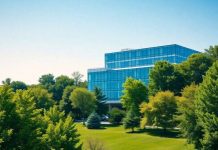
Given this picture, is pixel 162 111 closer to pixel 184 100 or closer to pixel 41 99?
pixel 184 100

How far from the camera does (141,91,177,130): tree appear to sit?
203 ft

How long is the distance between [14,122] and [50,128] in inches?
164

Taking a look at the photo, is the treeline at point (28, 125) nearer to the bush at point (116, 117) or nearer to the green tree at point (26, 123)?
the green tree at point (26, 123)

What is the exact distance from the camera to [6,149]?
26984 millimetres

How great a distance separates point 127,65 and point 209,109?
7122 centimetres

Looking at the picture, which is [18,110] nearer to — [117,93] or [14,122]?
[14,122]

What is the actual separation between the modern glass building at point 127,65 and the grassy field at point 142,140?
40.0m

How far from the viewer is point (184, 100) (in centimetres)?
5212

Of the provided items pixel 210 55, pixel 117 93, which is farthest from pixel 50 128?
pixel 117 93

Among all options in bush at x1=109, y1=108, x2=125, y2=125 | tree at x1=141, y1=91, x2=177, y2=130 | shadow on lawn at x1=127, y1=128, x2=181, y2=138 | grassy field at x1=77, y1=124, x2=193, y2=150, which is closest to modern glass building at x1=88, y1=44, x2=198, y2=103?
bush at x1=109, y1=108, x2=125, y2=125

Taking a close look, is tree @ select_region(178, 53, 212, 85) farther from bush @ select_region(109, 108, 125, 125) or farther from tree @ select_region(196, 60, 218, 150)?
tree @ select_region(196, 60, 218, 150)

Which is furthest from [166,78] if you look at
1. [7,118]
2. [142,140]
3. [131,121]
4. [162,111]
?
[7,118]

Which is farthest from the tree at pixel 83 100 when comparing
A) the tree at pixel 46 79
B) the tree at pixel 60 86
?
the tree at pixel 46 79

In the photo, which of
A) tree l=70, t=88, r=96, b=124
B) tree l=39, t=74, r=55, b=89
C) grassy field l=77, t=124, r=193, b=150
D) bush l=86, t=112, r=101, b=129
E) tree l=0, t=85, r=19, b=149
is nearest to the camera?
tree l=0, t=85, r=19, b=149
